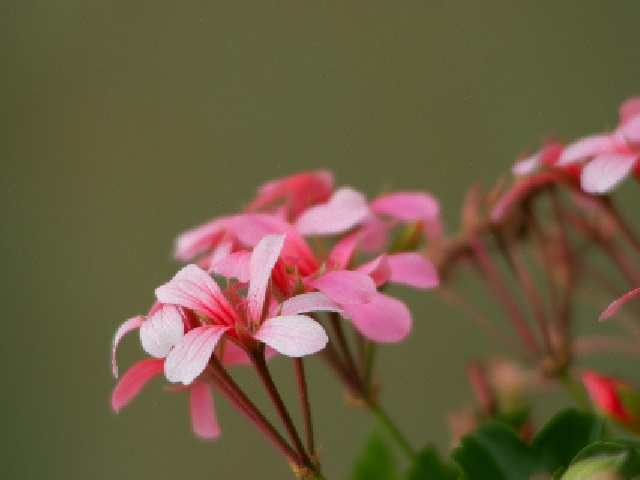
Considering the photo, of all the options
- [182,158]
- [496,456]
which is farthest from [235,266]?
[182,158]

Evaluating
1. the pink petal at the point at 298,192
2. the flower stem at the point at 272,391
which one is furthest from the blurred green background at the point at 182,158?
the flower stem at the point at 272,391

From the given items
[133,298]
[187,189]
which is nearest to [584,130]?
[187,189]

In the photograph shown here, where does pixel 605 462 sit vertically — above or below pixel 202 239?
below

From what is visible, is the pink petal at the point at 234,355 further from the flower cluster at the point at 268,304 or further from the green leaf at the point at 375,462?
the green leaf at the point at 375,462

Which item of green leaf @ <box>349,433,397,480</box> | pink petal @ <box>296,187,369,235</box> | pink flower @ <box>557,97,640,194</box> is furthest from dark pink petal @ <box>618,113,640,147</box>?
green leaf @ <box>349,433,397,480</box>

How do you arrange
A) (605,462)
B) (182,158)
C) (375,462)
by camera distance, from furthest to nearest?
(182,158) → (375,462) → (605,462)

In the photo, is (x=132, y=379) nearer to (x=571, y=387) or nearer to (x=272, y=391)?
(x=272, y=391)

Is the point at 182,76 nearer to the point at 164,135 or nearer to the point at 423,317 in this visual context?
the point at 164,135
